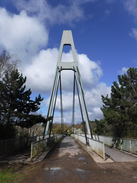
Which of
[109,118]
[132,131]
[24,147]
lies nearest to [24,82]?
[24,147]

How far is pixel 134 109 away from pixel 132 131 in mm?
2055

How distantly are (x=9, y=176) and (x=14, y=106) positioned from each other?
20.8 feet

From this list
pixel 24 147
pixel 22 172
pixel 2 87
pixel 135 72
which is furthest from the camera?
pixel 135 72

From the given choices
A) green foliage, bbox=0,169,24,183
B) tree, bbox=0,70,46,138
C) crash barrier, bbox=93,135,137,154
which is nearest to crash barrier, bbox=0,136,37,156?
tree, bbox=0,70,46,138

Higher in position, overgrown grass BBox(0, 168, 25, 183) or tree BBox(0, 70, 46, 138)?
tree BBox(0, 70, 46, 138)

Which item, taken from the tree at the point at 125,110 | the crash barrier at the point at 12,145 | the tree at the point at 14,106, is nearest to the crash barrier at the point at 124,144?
the tree at the point at 125,110

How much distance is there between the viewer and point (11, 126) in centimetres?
1074

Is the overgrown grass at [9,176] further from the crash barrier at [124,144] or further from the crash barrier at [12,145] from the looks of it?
the crash barrier at [124,144]

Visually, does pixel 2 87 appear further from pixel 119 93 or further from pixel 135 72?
pixel 135 72

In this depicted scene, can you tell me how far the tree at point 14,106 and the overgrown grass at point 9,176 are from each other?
4876 mm

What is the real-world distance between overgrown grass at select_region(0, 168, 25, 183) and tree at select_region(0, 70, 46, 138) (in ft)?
16.0

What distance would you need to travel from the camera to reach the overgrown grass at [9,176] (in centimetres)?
461

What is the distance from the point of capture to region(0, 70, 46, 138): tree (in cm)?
1023

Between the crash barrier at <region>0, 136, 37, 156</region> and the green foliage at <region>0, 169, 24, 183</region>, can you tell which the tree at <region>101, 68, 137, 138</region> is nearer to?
the crash barrier at <region>0, 136, 37, 156</region>
